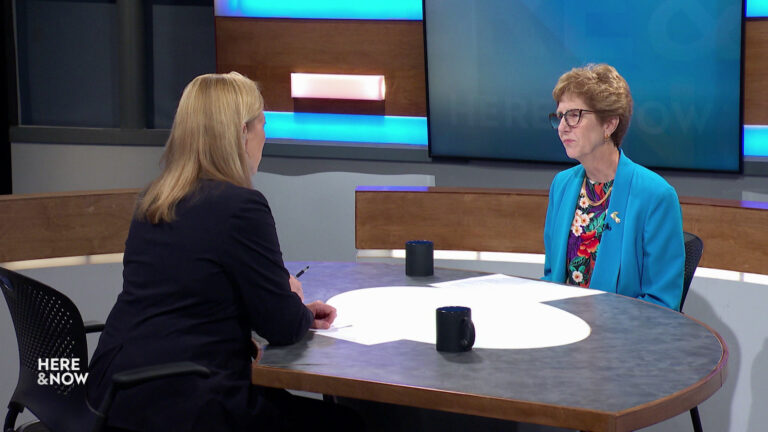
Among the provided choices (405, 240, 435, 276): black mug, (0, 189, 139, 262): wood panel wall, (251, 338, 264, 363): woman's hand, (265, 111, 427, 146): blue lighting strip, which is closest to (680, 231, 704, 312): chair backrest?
(405, 240, 435, 276): black mug

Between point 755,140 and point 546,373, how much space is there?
102 inches

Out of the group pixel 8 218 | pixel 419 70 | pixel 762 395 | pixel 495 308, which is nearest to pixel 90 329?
pixel 495 308

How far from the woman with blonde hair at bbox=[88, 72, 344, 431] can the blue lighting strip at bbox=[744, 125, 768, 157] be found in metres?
2.64

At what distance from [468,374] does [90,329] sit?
1.17 meters

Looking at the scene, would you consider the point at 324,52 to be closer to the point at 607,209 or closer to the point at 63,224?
the point at 63,224

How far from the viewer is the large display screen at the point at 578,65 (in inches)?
153

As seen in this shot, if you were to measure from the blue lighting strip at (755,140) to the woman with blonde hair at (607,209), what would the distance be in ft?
4.12

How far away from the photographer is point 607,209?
9.81 ft

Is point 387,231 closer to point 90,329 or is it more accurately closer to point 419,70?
point 419,70

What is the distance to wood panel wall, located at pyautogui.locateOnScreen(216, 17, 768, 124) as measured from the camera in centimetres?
479

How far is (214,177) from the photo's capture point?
212 centimetres

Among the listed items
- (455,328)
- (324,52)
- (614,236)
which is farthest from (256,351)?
(324,52)

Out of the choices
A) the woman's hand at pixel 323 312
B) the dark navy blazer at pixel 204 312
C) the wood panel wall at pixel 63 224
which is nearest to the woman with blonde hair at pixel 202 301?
the dark navy blazer at pixel 204 312

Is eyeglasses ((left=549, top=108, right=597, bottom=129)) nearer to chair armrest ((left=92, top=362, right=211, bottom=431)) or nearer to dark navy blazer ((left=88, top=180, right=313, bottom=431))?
dark navy blazer ((left=88, top=180, right=313, bottom=431))
